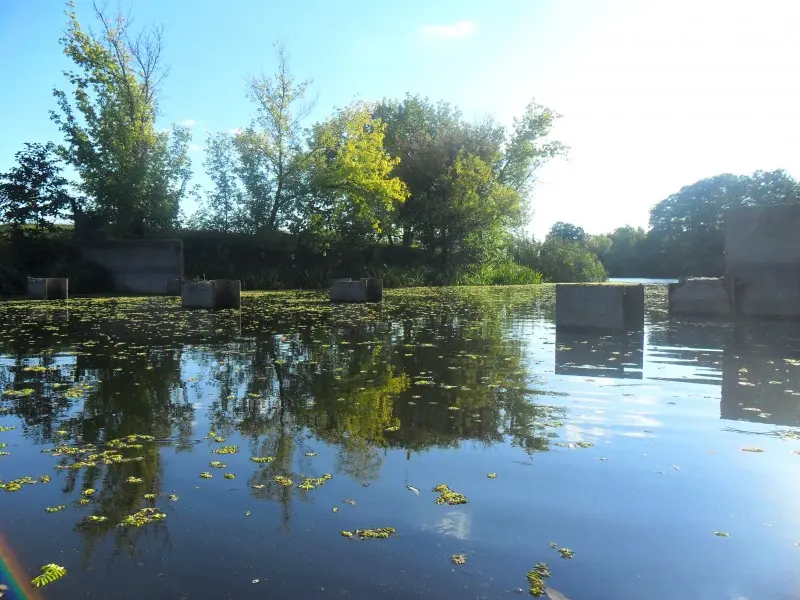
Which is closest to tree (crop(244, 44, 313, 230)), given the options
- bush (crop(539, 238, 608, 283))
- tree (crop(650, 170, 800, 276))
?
bush (crop(539, 238, 608, 283))

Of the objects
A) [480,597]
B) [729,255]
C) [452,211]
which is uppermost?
[452,211]

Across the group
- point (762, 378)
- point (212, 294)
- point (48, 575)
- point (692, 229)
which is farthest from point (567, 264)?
point (48, 575)

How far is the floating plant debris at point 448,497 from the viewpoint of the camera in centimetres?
334

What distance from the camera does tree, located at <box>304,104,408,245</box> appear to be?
3375 centimetres

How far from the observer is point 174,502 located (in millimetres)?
3355

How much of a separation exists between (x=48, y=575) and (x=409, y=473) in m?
2.01

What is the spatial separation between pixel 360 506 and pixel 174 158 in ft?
103

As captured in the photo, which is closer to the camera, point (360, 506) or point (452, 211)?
point (360, 506)

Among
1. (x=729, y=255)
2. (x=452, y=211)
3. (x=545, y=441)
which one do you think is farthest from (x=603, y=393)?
(x=452, y=211)

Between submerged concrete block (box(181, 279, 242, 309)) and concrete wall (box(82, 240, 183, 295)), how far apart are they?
10170 millimetres

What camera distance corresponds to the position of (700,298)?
1523 cm

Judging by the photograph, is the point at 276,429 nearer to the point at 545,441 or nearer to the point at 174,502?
the point at 174,502

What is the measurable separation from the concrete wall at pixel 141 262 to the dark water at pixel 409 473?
19.9 m

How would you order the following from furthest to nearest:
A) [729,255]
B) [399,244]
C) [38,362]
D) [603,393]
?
1. [399,244]
2. [729,255]
3. [38,362]
4. [603,393]
